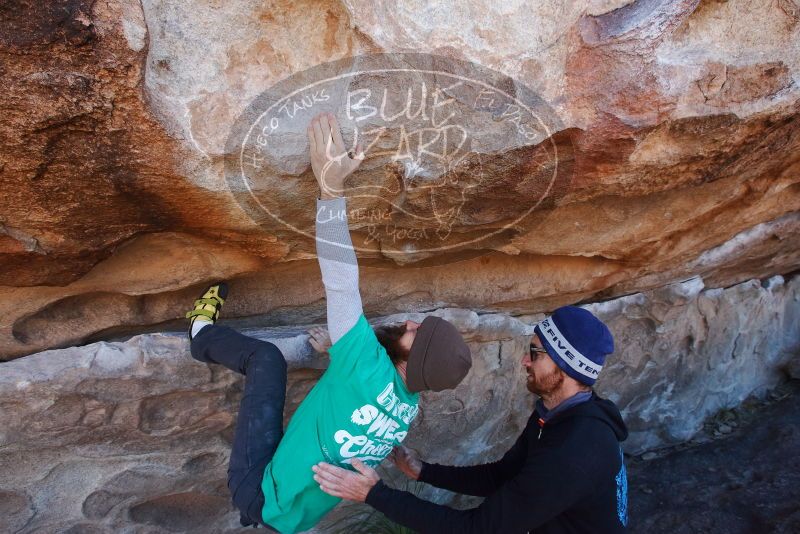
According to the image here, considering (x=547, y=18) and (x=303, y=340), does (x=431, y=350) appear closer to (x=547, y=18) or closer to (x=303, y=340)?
(x=303, y=340)

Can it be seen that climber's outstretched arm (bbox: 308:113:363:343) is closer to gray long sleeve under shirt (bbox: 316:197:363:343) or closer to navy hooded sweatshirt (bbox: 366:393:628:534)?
gray long sleeve under shirt (bbox: 316:197:363:343)

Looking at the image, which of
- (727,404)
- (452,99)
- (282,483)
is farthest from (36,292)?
(727,404)

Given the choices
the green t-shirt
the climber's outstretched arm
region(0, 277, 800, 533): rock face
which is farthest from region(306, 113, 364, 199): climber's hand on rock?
region(0, 277, 800, 533): rock face

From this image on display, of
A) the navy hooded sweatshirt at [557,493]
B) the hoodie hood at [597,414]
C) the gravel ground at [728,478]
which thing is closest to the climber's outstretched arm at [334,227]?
the navy hooded sweatshirt at [557,493]

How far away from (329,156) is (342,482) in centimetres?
85

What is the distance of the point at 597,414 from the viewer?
1528 mm

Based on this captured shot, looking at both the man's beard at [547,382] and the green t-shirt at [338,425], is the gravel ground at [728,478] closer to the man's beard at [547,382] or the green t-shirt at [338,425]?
the man's beard at [547,382]

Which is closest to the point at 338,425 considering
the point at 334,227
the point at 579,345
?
the point at 334,227

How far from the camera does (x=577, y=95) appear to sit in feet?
5.26

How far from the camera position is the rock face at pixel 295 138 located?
→ 1.31 m

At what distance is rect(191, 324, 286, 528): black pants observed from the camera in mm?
1591

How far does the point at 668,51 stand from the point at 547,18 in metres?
0.38

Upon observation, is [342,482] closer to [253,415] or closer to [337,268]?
[253,415]

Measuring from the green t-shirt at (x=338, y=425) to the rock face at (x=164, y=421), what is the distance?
1.70ft
